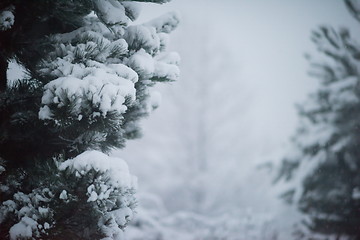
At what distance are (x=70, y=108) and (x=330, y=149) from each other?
4.45m

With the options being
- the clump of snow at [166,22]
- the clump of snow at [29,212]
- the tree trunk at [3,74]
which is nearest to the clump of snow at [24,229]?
the clump of snow at [29,212]

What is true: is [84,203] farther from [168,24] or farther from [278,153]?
[278,153]

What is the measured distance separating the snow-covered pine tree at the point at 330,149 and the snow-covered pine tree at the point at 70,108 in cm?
361

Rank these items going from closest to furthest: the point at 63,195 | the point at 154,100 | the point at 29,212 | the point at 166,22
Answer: the point at 63,195
the point at 29,212
the point at 166,22
the point at 154,100

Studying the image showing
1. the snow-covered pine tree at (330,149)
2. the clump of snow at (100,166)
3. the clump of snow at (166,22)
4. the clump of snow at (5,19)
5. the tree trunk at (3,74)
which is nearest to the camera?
the clump of snow at (100,166)

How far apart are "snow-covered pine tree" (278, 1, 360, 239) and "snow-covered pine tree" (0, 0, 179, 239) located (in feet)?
→ 11.8

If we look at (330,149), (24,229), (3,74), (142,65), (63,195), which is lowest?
(24,229)

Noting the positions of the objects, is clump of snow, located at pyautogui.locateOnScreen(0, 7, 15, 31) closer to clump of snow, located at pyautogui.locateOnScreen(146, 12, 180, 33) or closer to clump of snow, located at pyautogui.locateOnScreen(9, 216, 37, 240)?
clump of snow, located at pyautogui.locateOnScreen(146, 12, 180, 33)

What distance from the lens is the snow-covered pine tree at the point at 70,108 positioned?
1644mm

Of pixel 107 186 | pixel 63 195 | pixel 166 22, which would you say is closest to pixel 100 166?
pixel 107 186

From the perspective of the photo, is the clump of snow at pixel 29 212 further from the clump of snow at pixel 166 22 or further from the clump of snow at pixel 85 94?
the clump of snow at pixel 166 22

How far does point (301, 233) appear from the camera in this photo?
4613mm

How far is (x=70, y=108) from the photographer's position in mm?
1635

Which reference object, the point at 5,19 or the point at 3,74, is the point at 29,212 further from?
the point at 5,19
